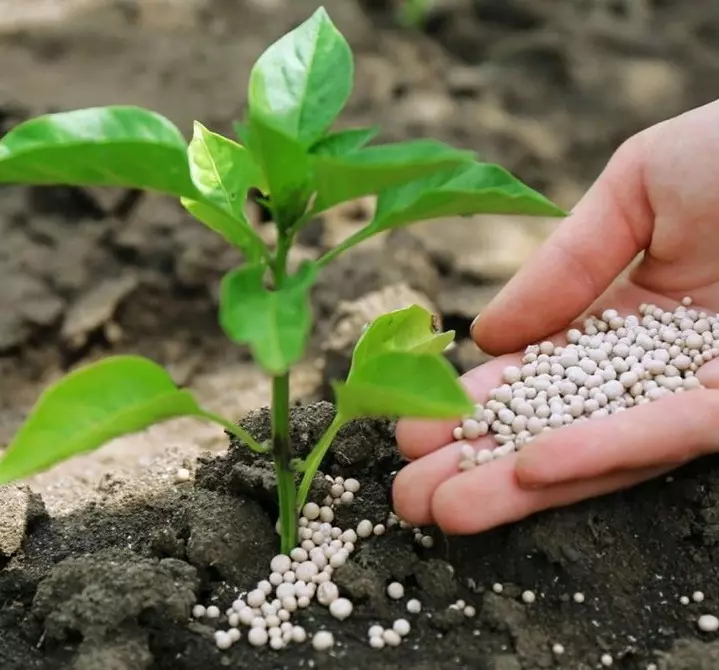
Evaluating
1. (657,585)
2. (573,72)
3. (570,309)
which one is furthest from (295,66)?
(573,72)

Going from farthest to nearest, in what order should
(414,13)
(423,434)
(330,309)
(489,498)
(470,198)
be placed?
(414,13) → (330,309) → (423,434) → (489,498) → (470,198)

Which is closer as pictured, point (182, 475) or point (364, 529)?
point (364, 529)

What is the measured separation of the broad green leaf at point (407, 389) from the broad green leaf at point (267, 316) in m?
0.09

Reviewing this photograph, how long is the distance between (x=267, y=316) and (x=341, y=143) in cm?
23

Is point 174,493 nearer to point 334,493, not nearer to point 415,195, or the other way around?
point 334,493

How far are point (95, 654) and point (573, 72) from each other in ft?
7.84

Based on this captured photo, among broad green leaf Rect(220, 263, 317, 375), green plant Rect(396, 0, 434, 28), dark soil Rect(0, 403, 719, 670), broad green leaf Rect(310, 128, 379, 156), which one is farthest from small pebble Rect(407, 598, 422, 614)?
green plant Rect(396, 0, 434, 28)

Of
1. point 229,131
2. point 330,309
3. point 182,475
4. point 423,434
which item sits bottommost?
point 330,309

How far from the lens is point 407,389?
795 mm

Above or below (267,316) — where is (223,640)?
below

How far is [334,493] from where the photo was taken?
3.66ft

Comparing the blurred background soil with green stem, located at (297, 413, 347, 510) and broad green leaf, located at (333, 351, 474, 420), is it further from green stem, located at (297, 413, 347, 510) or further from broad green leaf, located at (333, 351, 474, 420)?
broad green leaf, located at (333, 351, 474, 420)

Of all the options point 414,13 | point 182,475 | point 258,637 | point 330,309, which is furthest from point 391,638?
point 414,13

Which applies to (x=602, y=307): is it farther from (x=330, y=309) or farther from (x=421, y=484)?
(x=330, y=309)
